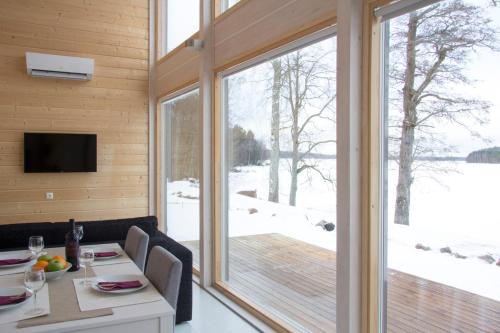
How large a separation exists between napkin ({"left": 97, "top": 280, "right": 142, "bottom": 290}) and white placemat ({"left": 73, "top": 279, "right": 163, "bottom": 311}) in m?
0.04

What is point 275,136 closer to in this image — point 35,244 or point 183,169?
point 35,244

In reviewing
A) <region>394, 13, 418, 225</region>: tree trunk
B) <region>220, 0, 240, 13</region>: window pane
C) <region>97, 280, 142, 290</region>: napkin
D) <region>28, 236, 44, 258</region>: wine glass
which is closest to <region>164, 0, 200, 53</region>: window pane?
<region>220, 0, 240, 13</region>: window pane

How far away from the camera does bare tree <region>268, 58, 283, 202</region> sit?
3.86 metres

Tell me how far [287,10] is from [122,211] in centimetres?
476

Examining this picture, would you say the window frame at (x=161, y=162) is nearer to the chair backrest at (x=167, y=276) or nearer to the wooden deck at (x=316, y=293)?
the wooden deck at (x=316, y=293)

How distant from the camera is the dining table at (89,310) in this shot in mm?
1781

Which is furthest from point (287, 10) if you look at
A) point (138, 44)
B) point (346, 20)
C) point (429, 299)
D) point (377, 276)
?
point (138, 44)

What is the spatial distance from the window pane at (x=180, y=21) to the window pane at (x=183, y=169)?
86cm

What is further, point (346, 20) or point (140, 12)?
point (140, 12)

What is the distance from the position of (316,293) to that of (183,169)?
3349 millimetres

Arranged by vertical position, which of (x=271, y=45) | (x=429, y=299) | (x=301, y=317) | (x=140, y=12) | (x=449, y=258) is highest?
(x=140, y=12)

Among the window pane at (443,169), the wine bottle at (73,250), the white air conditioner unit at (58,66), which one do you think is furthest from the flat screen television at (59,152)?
the window pane at (443,169)

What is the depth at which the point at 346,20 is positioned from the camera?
9.03ft

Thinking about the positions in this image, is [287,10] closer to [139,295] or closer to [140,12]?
[139,295]
